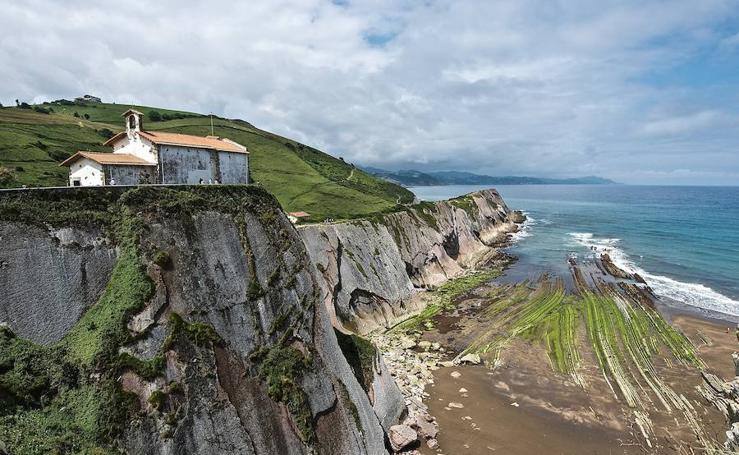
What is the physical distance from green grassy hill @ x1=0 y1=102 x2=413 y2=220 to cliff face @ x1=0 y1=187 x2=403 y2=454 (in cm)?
2587

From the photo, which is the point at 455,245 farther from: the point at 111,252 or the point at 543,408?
the point at 111,252

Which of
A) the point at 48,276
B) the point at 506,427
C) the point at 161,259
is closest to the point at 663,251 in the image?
the point at 506,427

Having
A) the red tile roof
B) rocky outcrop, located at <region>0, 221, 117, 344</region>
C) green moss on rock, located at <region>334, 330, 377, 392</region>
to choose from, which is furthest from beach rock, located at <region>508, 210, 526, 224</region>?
rocky outcrop, located at <region>0, 221, 117, 344</region>

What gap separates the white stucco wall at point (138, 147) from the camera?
2750 cm

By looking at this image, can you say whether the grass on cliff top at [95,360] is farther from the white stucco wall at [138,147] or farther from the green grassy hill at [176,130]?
the green grassy hill at [176,130]

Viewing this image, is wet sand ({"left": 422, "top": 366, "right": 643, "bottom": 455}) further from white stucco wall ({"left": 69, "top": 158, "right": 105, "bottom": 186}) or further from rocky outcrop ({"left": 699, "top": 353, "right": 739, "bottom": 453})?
white stucco wall ({"left": 69, "top": 158, "right": 105, "bottom": 186})

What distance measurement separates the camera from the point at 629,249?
9094 cm

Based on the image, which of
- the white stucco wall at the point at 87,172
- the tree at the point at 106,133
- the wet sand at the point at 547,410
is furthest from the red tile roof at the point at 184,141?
the tree at the point at 106,133

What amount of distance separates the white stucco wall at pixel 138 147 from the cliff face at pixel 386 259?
17459mm

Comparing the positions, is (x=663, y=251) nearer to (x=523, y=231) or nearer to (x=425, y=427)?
(x=523, y=231)

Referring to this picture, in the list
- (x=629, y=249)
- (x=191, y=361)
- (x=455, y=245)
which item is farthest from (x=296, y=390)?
(x=629, y=249)

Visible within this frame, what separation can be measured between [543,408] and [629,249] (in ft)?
244

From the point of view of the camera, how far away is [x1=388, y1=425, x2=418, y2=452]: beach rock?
26.7 meters

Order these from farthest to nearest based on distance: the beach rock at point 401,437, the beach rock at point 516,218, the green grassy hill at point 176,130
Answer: the beach rock at point 516,218 → the green grassy hill at point 176,130 → the beach rock at point 401,437
